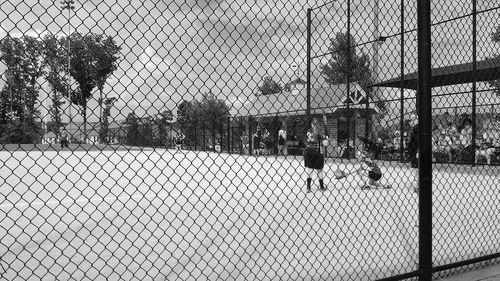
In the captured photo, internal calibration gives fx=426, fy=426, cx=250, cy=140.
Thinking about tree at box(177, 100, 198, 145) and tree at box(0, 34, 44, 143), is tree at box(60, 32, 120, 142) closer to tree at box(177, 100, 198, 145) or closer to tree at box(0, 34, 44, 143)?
tree at box(0, 34, 44, 143)

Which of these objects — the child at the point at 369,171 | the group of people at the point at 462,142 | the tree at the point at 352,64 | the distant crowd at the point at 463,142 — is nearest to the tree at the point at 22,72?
the child at the point at 369,171

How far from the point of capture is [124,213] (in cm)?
617

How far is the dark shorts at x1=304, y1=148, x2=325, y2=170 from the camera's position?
8906mm

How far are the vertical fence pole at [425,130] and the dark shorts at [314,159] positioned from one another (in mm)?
5738

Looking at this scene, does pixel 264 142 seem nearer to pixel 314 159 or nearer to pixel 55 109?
pixel 314 159

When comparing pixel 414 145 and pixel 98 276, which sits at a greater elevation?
pixel 414 145

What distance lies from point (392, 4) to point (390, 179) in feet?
25.4

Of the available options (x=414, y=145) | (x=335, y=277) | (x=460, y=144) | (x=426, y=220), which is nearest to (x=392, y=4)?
(x=426, y=220)

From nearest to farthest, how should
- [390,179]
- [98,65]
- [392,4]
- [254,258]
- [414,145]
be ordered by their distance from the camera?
[98,65] < [254,258] < [392,4] < [414,145] < [390,179]

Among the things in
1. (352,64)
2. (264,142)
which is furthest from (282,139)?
(352,64)

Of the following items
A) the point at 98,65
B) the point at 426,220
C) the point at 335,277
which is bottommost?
the point at 335,277

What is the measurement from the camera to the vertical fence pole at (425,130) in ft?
10.2

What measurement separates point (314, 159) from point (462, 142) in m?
8.55

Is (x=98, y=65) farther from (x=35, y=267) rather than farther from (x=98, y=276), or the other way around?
(x=35, y=267)
